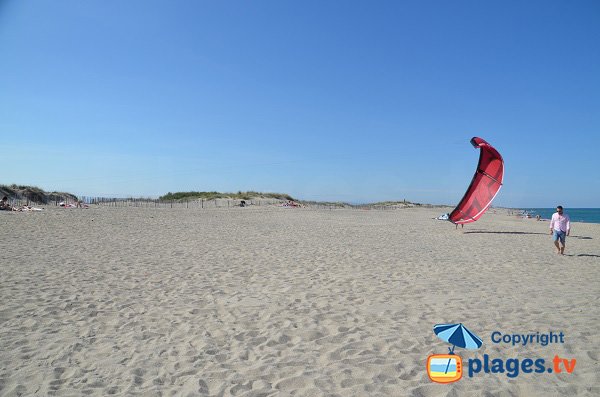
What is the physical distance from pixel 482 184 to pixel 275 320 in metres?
15.5

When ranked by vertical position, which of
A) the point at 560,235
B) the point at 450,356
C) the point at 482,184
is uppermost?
the point at 482,184

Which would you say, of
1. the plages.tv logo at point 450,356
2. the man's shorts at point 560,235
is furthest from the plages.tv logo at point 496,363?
the man's shorts at point 560,235

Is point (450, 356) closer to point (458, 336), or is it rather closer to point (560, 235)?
point (458, 336)

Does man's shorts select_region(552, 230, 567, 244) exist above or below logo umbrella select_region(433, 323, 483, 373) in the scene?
above

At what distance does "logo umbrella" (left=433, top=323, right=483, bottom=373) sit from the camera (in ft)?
13.7

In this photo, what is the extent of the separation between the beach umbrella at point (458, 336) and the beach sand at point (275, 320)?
0.11m

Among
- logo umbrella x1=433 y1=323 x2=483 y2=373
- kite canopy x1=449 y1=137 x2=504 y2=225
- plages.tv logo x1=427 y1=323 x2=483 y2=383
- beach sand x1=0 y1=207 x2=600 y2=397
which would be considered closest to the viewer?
beach sand x1=0 y1=207 x2=600 y2=397

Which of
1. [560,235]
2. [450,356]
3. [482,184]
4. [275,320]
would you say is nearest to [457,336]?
[450,356]

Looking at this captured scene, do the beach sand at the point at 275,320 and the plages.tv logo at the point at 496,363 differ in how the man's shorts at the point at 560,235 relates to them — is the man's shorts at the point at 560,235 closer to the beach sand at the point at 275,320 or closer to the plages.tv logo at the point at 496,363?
the beach sand at the point at 275,320

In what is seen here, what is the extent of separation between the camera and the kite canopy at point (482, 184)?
55.0 ft

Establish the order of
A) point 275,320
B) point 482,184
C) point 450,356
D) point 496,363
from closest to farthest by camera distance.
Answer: point 496,363
point 450,356
point 275,320
point 482,184

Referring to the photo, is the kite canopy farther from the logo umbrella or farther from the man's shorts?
the logo umbrella

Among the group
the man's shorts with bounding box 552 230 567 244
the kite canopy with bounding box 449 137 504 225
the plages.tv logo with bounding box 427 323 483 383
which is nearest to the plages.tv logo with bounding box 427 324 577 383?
the plages.tv logo with bounding box 427 323 483 383

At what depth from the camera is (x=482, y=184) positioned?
17250 mm
